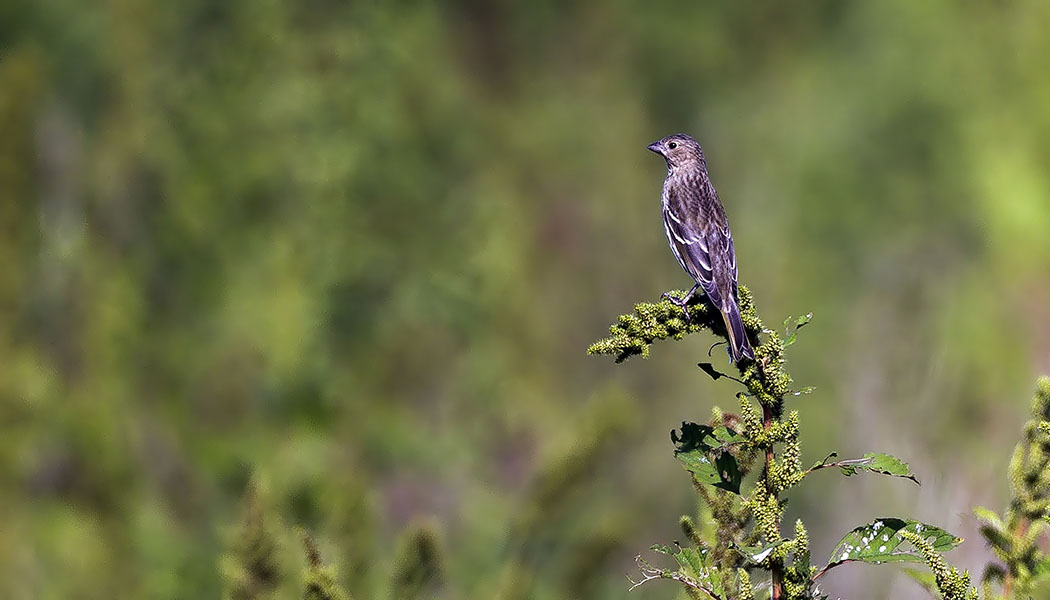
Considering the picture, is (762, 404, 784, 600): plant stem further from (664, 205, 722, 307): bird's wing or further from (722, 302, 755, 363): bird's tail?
(664, 205, 722, 307): bird's wing

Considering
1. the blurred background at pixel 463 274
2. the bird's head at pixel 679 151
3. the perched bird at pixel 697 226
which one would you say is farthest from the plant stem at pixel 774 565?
the bird's head at pixel 679 151

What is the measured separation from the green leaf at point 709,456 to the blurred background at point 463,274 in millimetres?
558

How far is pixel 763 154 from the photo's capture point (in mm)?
28750

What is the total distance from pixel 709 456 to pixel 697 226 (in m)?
3.54

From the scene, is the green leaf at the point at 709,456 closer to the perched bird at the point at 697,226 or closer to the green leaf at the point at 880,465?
the green leaf at the point at 880,465

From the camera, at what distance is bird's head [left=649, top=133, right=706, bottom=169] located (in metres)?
7.38

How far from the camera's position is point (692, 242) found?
5832mm

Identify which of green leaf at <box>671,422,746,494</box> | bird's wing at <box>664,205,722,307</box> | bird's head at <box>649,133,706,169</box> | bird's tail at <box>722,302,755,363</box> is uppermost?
bird's head at <box>649,133,706,169</box>

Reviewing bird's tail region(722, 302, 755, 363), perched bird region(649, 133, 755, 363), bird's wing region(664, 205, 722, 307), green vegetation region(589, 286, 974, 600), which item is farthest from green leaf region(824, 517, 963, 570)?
bird's wing region(664, 205, 722, 307)

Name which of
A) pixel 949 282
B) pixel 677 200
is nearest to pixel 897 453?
pixel 677 200

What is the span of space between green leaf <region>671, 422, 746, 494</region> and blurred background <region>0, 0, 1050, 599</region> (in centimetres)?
56

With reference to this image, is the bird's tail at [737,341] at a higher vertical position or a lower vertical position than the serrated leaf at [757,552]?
higher

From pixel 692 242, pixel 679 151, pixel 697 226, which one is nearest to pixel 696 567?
pixel 692 242

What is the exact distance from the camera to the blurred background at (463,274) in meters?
6.13
